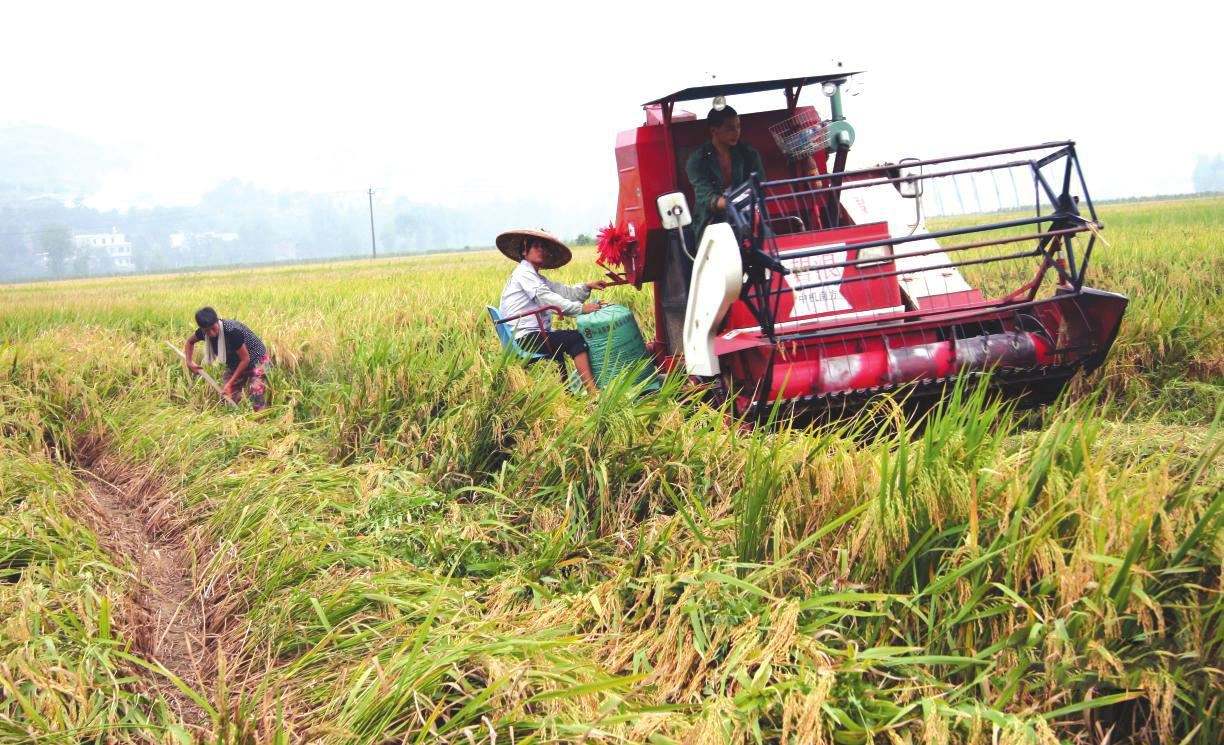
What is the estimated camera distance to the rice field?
2.87m

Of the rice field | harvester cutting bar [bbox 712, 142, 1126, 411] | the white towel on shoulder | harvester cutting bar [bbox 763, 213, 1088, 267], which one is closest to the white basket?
harvester cutting bar [bbox 712, 142, 1126, 411]

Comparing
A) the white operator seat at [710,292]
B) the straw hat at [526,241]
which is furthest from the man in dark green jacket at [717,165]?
the straw hat at [526,241]

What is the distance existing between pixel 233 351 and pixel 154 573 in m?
4.23

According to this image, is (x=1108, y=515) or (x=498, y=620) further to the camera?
(x=498, y=620)

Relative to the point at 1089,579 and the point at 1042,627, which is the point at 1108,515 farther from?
the point at 1042,627

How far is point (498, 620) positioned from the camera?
356 cm

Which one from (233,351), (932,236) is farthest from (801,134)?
(233,351)

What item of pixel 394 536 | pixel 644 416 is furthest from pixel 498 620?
pixel 644 416

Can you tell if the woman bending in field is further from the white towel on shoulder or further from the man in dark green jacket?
the man in dark green jacket

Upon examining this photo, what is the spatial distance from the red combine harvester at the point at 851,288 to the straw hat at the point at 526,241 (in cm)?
61

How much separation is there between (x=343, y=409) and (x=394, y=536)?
179 centimetres

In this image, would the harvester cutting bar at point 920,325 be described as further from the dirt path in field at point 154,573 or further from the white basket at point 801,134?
the dirt path in field at point 154,573

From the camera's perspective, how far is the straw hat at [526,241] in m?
7.62

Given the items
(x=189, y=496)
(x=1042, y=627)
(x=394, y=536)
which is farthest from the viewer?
(x=189, y=496)
